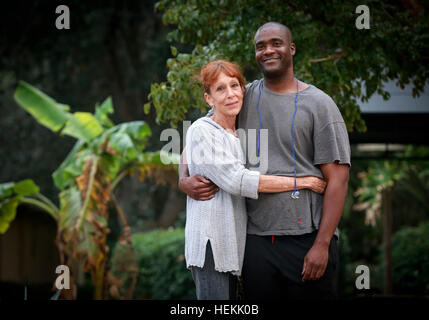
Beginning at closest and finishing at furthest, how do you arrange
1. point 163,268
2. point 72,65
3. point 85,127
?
point 85,127, point 163,268, point 72,65

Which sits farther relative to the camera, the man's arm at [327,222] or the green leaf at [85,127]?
the green leaf at [85,127]

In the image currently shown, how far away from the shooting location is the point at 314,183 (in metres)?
3.12

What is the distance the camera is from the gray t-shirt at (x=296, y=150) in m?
3.12

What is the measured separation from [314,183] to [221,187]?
527mm

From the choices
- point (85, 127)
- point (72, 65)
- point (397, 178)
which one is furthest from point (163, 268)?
point (72, 65)

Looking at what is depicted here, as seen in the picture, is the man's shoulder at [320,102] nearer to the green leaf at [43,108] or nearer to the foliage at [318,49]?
the foliage at [318,49]

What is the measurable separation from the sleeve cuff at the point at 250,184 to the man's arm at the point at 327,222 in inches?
16.1

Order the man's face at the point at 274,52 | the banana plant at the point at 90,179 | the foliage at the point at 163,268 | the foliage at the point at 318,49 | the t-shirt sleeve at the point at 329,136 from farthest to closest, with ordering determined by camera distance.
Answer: the foliage at the point at 163,268 → the banana plant at the point at 90,179 → the foliage at the point at 318,49 → the man's face at the point at 274,52 → the t-shirt sleeve at the point at 329,136

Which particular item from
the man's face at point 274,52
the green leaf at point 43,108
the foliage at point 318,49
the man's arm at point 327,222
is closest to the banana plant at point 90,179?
the green leaf at point 43,108

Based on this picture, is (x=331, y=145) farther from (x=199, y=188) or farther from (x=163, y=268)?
(x=163, y=268)

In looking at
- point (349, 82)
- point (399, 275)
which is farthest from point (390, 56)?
point (399, 275)

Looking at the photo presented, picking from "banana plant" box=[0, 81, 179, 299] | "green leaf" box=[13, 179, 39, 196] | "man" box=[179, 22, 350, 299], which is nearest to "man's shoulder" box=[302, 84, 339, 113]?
"man" box=[179, 22, 350, 299]

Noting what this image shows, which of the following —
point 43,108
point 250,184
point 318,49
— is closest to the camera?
point 250,184
